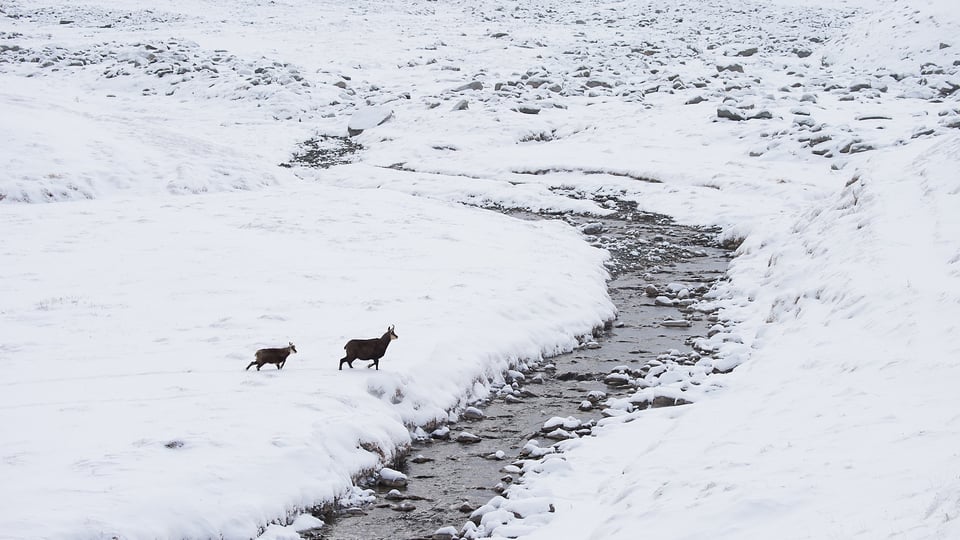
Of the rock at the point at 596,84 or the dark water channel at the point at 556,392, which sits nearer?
the dark water channel at the point at 556,392

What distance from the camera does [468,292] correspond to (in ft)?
50.3

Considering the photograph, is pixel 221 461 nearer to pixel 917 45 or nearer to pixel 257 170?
pixel 257 170

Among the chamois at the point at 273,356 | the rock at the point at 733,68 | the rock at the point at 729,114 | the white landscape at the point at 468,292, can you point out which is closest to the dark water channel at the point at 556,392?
the white landscape at the point at 468,292

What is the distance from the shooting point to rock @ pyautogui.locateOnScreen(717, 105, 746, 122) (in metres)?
32.6

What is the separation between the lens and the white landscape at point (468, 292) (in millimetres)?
7715

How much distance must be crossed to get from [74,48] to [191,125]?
820 inches

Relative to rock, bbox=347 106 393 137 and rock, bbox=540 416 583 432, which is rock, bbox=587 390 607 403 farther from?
rock, bbox=347 106 393 137

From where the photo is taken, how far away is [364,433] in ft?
32.2

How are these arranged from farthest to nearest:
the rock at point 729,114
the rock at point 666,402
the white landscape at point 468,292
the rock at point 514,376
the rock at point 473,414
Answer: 1. the rock at point 729,114
2. the rock at point 514,376
3. the rock at point 473,414
4. the rock at point 666,402
5. the white landscape at point 468,292

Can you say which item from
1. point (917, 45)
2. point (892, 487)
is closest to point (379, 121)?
point (917, 45)

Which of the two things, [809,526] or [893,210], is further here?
[893,210]

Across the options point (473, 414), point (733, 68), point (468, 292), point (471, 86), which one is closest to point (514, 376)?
point (473, 414)

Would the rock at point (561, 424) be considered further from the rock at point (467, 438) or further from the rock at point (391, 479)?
the rock at point (391, 479)

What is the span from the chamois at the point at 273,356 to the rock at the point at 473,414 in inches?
100
